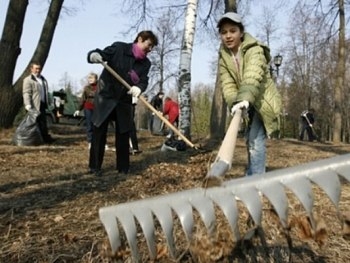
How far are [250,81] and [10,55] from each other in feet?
31.3

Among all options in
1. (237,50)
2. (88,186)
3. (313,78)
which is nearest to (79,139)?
(88,186)

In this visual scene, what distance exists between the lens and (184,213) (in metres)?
1.54

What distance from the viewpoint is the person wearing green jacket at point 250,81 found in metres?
3.31

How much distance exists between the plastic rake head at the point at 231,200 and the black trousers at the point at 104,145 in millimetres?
4445

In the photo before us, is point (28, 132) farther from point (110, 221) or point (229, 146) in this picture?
point (110, 221)

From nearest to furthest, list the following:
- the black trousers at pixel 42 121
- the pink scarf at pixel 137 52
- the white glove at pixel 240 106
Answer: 1. the white glove at pixel 240 106
2. the pink scarf at pixel 137 52
3. the black trousers at pixel 42 121

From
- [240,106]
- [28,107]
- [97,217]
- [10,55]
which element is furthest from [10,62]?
[240,106]

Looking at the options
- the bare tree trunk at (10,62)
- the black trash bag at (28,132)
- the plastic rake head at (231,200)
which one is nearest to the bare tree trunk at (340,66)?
the bare tree trunk at (10,62)

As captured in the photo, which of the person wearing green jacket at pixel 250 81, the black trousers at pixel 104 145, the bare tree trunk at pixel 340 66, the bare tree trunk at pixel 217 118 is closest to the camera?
the person wearing green jacket at pixel 250 81

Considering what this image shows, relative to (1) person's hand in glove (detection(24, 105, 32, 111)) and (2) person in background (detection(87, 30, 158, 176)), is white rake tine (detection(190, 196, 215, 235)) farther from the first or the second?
(1) person's hand in glove (detection(24, 105, 32, 111))

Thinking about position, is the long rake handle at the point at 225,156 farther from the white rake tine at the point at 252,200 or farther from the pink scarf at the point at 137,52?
the pink scarf at the point at 137,52

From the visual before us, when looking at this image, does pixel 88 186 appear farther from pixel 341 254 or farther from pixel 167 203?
pixel 167 203

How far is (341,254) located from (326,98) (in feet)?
134

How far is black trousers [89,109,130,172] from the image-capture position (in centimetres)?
604
